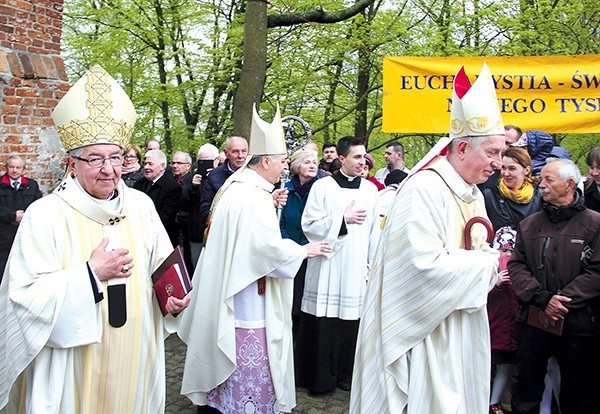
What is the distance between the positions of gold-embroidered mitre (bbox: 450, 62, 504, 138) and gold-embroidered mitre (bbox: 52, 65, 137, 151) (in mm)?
1783

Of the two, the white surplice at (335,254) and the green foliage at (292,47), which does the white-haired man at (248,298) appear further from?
the green foliage at (292,47)

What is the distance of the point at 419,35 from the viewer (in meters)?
13.9

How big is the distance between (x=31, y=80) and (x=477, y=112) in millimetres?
5128

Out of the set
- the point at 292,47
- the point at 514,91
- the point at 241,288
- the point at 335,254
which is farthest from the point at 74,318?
the point at 292,47

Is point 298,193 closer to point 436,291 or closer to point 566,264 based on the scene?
point 566,264

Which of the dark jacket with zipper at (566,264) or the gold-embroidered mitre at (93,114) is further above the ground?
the gold-embroidered mitre at (93,114)

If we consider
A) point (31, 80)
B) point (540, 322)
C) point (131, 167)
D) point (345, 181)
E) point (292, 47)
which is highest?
point (292, 47)

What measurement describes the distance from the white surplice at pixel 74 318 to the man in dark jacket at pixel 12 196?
3.94 meters

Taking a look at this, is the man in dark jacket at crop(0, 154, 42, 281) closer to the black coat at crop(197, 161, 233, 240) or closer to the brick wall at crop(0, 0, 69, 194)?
the brick wall at crop(0, 0, 69, 194)

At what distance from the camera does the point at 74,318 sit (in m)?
2.41

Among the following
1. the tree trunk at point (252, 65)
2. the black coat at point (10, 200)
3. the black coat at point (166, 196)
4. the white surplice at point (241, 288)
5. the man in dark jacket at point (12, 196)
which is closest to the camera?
the white surplice at point (241, 288)

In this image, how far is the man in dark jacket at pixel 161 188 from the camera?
687cm

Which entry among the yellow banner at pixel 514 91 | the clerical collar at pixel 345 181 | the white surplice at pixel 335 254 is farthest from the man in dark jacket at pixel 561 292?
the yellow banner at pixel 514 91

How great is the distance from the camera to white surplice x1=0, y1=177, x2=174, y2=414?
237 cm
